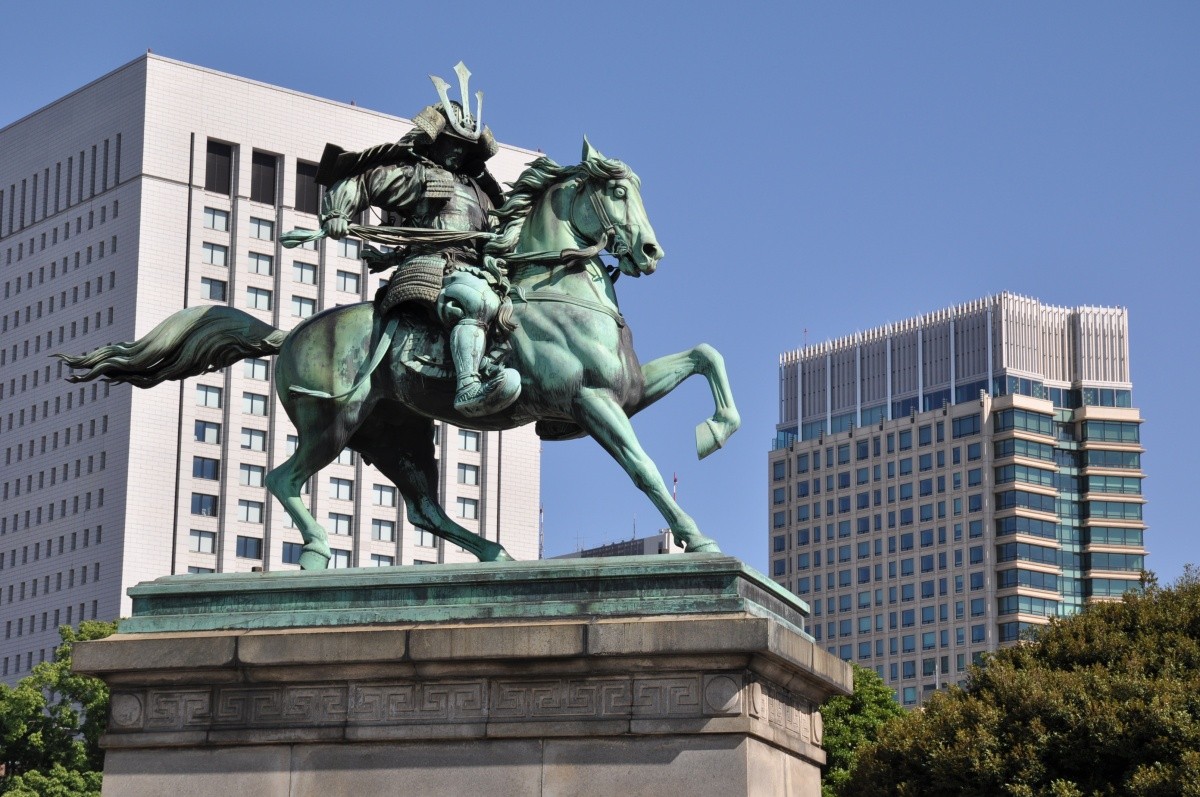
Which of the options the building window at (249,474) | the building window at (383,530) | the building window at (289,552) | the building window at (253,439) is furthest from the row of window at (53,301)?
the building window at (383,530)

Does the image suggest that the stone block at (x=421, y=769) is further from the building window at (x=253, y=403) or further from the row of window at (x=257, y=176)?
the row of window at (x=257, y=176)

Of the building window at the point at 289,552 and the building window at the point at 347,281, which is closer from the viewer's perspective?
the building window at the point at 289,552

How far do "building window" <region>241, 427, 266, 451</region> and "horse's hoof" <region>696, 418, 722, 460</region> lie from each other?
10434 centimetres

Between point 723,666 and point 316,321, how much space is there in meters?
4.99

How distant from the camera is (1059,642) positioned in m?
39.1

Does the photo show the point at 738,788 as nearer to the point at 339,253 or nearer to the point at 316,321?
the point at 316,321

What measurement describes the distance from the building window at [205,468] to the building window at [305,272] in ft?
39.7

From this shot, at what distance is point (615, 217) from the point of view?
1680cm

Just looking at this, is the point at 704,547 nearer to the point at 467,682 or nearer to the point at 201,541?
the point at 467,682

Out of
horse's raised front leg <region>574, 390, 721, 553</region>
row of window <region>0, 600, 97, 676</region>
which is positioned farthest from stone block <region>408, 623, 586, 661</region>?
row of window <region>0, 600, 97, 676</region>

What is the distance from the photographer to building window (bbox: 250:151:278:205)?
398ft

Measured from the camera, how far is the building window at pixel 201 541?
11581 cm

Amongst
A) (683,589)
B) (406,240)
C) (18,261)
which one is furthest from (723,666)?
(18,261)

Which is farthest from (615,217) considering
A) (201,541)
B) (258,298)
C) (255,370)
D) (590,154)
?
→ (258,298)
